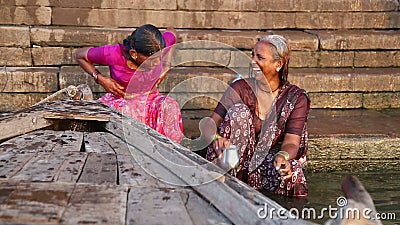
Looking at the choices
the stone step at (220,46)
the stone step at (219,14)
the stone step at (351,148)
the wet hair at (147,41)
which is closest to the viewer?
the wet hair at (147,41)

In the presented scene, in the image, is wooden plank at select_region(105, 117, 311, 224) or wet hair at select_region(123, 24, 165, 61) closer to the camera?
wooden plank at select_region(105, 117, 311, 224)

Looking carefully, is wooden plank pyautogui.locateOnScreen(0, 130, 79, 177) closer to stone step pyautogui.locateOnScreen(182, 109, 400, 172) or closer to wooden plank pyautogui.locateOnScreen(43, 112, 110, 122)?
wooden plank pyautogui.locateOnScreen(43, 112, 110, 122)

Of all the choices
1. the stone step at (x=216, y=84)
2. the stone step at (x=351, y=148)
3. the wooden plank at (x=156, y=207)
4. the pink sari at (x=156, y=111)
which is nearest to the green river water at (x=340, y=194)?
the stone step at (x=351, y=148)

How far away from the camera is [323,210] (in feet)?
13.8

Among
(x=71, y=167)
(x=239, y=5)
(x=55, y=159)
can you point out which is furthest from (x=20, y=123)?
(x=239, y=5)

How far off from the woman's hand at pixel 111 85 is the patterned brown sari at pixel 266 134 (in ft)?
3.17

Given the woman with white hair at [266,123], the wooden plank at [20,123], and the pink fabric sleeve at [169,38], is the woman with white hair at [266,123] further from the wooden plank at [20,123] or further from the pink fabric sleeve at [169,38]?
the wooden plank at [20,123]

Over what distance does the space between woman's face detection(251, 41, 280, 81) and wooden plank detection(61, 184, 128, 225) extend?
5.76 feet

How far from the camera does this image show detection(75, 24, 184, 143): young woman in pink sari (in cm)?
462

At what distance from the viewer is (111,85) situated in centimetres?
485

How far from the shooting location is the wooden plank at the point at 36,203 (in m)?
2.21

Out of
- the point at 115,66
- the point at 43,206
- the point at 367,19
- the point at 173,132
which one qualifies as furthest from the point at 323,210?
the point at 367,19

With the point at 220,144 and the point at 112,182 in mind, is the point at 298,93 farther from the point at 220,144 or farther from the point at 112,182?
the point at 112,182

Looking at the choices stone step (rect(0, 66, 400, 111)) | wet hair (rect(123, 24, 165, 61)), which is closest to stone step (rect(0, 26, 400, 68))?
stone step (rect(0, 66, 400, 111))
